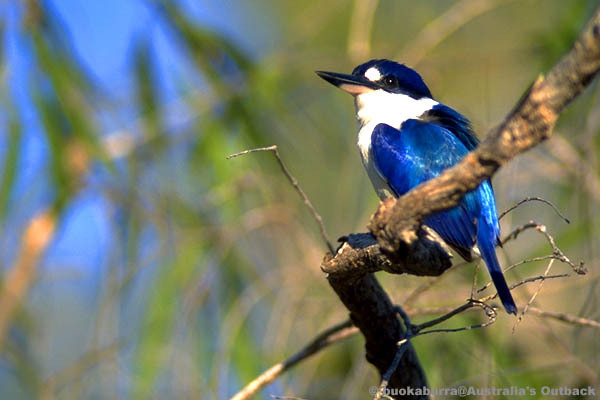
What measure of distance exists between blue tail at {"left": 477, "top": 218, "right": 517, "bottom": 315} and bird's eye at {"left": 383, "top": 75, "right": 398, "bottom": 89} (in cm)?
75

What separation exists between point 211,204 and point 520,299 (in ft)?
3.62

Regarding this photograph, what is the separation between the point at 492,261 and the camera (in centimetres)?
194

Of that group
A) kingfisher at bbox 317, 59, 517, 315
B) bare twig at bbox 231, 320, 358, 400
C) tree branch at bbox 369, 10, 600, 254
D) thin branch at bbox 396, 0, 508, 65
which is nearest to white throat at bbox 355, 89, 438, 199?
kingfisher at bbox 317, 59, 517, 315

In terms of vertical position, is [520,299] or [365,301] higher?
[365,301]

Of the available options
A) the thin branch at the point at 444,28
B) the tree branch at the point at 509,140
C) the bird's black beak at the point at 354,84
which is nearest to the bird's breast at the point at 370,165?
the bird's black beak at the point at 354,84

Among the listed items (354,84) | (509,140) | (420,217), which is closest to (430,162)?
(354,84)

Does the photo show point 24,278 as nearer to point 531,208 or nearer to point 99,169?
point 99,169

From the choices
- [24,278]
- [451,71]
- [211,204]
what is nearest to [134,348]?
[211,204]

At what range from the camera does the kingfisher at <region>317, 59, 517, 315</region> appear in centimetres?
206

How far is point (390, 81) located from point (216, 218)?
0.82 meters

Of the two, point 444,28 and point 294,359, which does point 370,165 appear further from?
point 444,28

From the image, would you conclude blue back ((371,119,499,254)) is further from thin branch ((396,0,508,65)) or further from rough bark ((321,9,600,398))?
thin branch ((396,0,508,65))

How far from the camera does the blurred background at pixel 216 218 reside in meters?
2.52

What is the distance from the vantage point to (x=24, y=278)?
10.3ft
